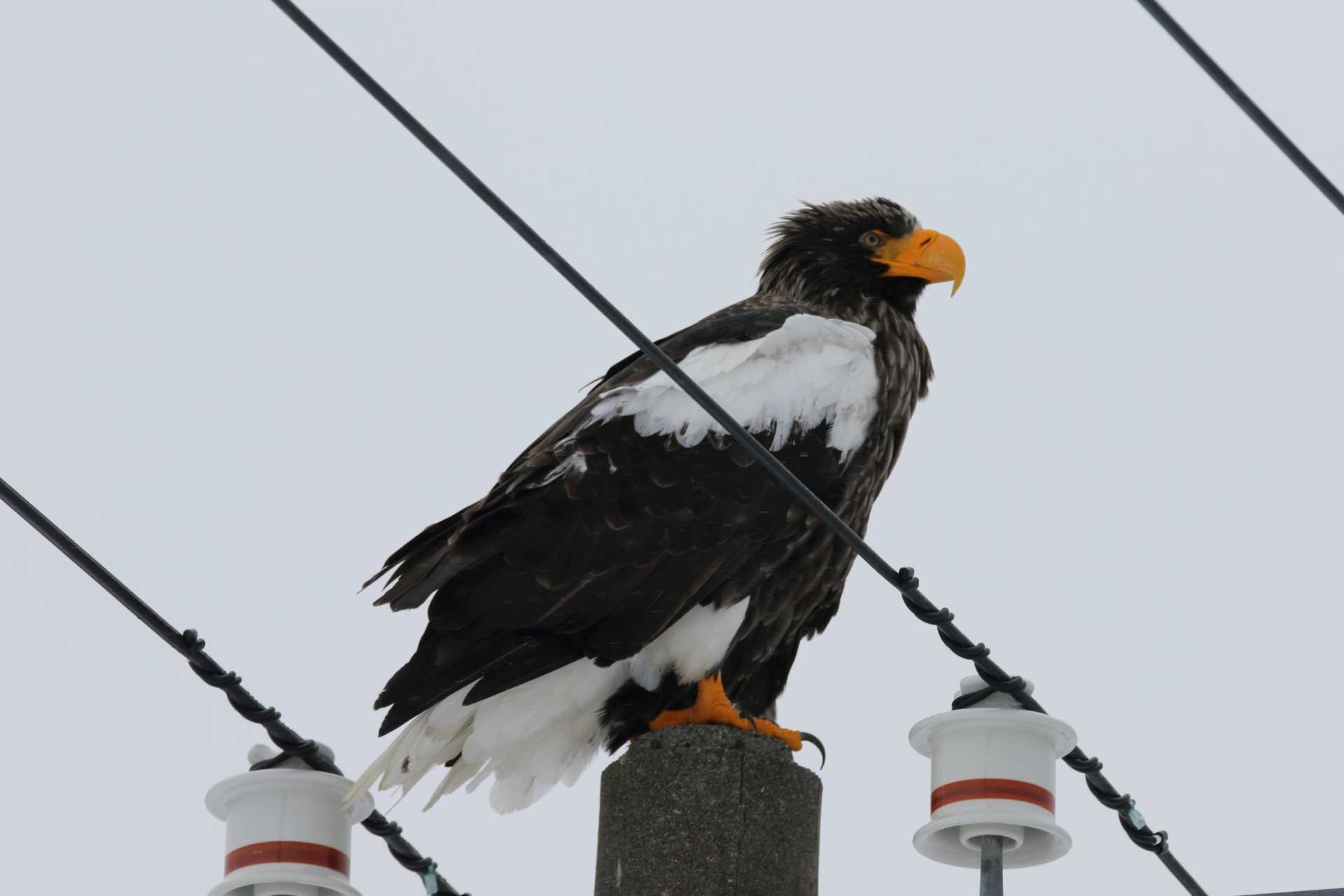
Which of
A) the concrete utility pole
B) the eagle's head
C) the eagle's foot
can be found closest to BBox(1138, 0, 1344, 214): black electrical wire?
the concrete utility pole

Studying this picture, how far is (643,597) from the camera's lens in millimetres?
5883

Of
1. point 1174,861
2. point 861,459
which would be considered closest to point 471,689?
point 861,459

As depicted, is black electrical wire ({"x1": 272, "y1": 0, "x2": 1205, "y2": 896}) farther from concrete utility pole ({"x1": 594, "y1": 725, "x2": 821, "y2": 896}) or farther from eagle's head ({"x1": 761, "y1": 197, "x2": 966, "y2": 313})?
eagle's head ({"x1": 761, "y1": 197, "x2": 966, "y2": 313})

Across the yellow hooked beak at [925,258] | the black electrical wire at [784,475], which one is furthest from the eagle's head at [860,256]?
the black electrical wire at [784,475]

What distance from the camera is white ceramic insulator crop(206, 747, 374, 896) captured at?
4.71 meters

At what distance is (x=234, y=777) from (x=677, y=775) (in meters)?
1.05

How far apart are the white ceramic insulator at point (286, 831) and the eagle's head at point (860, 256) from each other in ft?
10.7

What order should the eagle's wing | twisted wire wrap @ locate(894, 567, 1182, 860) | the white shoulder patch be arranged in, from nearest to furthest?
twisted wire wrap @ locate(894, 567, 1182, 860), the eagle's wing, the white shoulder patch

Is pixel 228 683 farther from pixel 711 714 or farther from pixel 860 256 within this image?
pixel 860 256

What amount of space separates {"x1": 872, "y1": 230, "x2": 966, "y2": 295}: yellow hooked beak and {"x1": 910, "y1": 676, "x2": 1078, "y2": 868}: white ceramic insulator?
9.75 ft

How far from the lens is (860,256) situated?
24.5ft

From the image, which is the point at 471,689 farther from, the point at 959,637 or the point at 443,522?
the point at 959,637

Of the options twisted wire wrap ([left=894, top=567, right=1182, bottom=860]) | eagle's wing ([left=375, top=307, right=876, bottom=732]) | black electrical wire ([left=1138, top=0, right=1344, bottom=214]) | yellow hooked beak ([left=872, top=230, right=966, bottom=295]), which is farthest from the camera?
yellow hooked beak ([left=872, top=230, right=966, bottom=295])

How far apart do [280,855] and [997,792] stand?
65.3 inches
